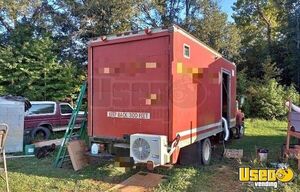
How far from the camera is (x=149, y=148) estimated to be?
7.04 meters

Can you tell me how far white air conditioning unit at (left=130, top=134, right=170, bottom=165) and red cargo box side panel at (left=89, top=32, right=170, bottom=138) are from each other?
0.97ft

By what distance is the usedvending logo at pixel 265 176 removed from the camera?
6.56 meters

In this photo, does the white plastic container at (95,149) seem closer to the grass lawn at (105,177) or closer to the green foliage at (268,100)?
the grass lawn at (105,177)

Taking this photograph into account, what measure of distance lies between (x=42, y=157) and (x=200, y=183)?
4.86 meters

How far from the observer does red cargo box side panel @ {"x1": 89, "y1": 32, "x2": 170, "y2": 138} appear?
7.28 meters

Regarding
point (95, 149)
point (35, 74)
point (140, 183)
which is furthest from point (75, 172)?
point (35, 74)

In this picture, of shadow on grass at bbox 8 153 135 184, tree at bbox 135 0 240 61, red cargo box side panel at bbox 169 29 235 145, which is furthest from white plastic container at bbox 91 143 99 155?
tree at bbox 135 0 240 61

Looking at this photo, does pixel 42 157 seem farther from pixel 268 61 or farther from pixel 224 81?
pixel 268 61

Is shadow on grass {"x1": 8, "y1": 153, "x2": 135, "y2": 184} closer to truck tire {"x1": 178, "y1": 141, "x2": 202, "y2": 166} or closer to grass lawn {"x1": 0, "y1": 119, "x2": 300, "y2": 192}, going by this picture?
grass lawn {"x1": 0, "y1": 119, "x2": 300, "y2": 192}

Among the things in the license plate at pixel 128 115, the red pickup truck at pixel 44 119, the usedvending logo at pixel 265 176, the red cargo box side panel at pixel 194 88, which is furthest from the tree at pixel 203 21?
the usedvending logo at pixel 265 176

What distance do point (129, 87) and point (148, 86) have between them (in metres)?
0.47

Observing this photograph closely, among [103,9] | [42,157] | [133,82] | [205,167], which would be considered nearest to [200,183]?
[205,167]

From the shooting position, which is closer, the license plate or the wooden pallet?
the wooden pallet

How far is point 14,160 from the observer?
9781 mm
